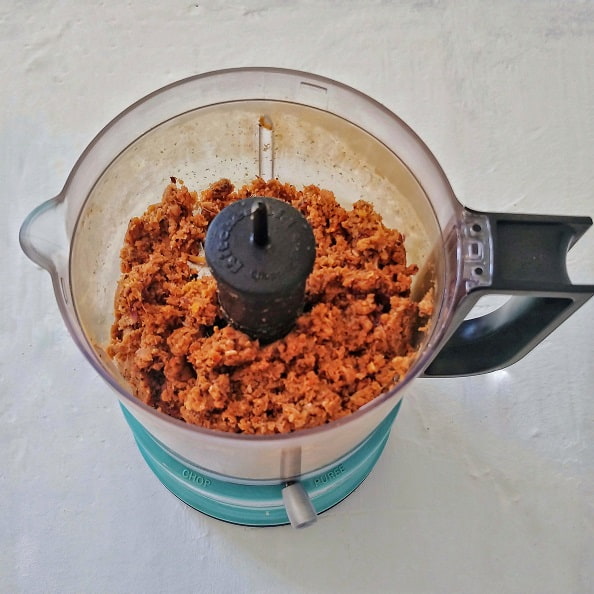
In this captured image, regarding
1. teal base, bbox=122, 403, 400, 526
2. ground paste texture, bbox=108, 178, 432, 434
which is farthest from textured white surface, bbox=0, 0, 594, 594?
ground paste texture, bbox=108, 178, 432, 434

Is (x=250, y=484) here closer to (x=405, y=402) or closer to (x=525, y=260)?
(x=405, y=402)

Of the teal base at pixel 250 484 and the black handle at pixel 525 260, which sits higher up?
the black handle at pixel 525 260

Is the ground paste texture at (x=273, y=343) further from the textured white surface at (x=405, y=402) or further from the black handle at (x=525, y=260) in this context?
the textured white surface at (x=405, y=402)

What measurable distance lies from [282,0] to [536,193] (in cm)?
47

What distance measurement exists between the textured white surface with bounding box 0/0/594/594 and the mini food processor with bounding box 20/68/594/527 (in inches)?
2.3

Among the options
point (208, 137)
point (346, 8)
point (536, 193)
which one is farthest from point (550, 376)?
point (346, 8)

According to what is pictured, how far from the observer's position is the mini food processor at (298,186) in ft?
1.77

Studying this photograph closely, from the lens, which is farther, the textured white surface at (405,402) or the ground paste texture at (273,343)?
the textured white surface at (405,402)

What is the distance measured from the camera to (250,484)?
0.68 m

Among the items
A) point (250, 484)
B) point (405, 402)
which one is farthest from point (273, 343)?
point (405, 402)

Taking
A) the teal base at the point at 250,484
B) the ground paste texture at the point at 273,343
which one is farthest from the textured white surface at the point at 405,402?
the ground paste texture at the point at 273,343

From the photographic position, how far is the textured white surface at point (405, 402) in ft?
2.42

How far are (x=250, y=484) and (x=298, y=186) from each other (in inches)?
12.6

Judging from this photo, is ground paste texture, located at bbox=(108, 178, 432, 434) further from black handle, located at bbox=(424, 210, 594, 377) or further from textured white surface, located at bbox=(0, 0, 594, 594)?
textured white surface, located at bbox=(0, 0, 594, 594)
